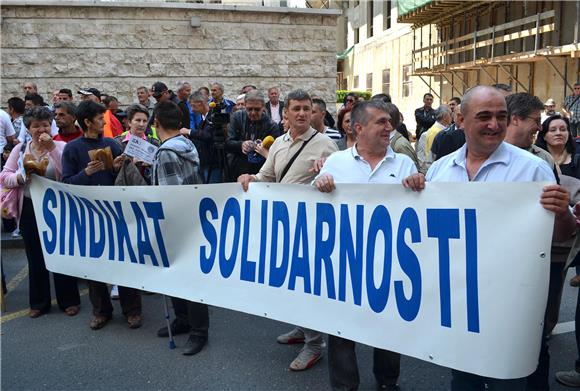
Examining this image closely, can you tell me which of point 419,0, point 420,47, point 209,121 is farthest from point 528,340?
point 420,47

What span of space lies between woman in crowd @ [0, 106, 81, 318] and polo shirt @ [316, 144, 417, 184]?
9.29 feet

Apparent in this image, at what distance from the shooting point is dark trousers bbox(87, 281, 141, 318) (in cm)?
484

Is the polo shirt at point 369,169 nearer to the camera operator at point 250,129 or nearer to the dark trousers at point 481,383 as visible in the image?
the dark trousers at point 481,383

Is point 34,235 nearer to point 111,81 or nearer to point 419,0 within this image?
point 111,81

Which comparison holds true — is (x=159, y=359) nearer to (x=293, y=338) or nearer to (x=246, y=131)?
(x=293, y=338)

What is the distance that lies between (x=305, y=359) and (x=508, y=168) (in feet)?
6.83

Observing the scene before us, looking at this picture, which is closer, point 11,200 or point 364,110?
point 364,110

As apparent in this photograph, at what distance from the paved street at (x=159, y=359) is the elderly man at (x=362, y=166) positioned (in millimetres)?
513

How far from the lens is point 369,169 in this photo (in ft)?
10.6

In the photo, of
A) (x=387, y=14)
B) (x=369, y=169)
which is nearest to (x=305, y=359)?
(x=369, y=169)

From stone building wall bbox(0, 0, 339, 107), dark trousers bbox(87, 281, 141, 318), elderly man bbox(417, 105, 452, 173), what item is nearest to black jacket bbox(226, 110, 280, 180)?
dark trousers bbox(87, 281, 141, 318)

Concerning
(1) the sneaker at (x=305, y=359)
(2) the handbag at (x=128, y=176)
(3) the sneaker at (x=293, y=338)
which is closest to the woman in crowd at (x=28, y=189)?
(2) the handbag at (x=128, y=176)

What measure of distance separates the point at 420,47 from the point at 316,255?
84.5ft

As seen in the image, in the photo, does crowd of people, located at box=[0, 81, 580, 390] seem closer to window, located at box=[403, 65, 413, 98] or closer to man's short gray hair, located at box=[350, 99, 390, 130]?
man's short gray hair, located at box=[350, 99, 390, 130]
